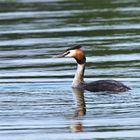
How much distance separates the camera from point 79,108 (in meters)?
17.5

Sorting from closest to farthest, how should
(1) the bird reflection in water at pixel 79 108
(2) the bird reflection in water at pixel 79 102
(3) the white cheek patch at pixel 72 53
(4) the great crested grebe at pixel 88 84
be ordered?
(1) the bird reflection in water at pixel 79 108
(2) the bird reflection in water at pixel 79 102
(4) the great crested grebe at pixel 88 84
(3) the white cheek patch at pixel 72 53

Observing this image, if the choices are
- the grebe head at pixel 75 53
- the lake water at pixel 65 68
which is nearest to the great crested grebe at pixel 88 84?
the grebe head at pixel 75 53

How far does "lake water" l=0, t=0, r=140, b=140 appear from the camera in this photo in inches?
616

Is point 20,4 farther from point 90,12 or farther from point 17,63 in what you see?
point 17,63

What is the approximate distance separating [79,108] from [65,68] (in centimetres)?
564

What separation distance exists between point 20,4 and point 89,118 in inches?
870

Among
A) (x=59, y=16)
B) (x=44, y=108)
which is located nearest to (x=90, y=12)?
(x=59, y=16)

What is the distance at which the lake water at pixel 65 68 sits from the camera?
15648mm

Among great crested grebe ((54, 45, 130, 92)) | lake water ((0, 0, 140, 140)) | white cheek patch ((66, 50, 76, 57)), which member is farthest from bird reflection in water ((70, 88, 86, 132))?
white cheek patch ((66, 50, 76, 57))

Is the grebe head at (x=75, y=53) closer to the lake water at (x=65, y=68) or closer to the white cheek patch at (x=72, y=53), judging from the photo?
the white cheek patch at (x=72, y=53)

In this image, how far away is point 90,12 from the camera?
1346 inches

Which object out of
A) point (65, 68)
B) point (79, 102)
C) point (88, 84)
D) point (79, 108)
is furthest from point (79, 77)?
point (79, 108)

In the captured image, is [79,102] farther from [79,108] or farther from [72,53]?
[72,53]

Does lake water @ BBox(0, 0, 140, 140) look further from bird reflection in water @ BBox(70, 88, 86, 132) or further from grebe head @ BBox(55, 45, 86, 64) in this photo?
grebe head @ BBox(55, 45, 86, 64)
